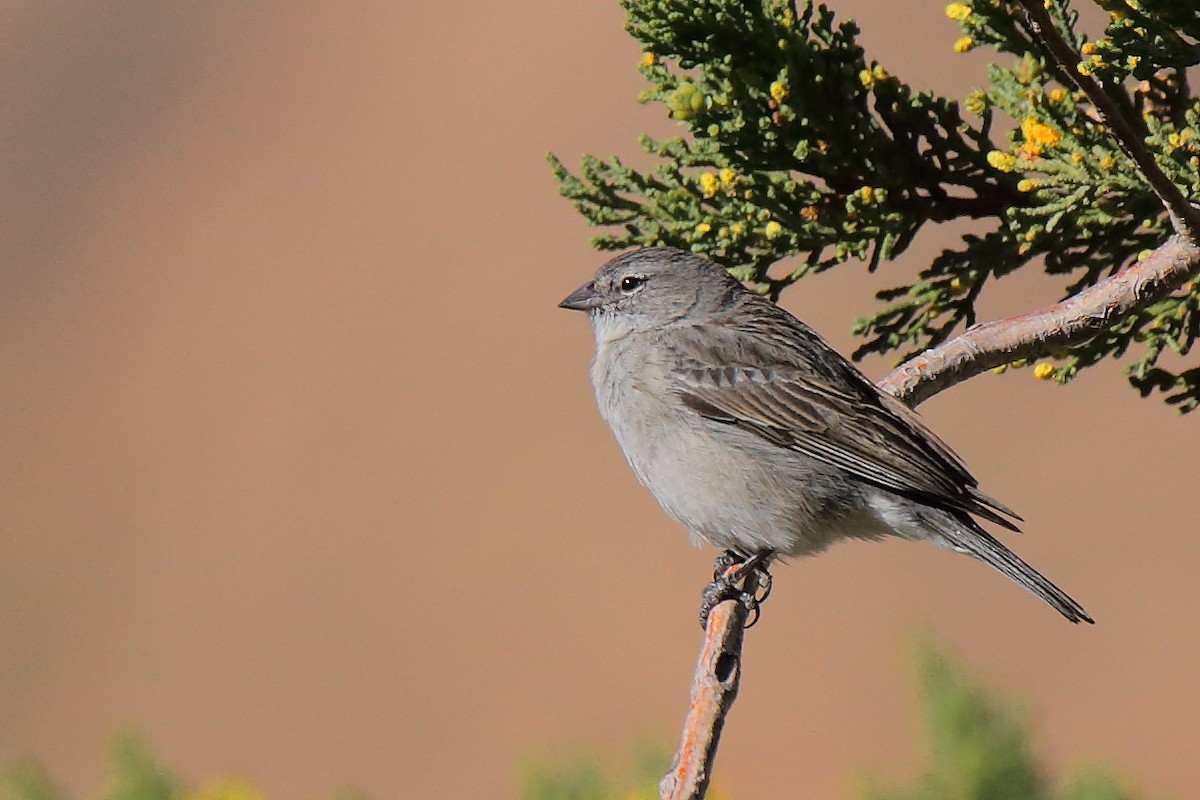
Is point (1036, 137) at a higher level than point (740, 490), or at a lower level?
higher

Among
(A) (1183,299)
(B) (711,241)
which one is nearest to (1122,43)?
(A) (1183,299)

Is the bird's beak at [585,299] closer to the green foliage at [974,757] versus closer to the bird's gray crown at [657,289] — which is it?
the bird's gray crown at [657,289]

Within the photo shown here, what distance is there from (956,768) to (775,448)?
3.82ft

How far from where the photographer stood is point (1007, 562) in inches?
155

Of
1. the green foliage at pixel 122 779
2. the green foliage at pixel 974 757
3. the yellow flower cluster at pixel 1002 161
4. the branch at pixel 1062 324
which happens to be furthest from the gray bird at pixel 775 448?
the green foliage at pixel 122 779

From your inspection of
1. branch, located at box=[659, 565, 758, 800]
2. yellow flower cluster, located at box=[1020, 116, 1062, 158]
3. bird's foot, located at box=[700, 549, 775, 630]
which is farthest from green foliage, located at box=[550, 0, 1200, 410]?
branch, located at box=[659, 565, 758, 800]

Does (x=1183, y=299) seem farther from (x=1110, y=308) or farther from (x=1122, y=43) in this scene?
(x=1122, y=43)

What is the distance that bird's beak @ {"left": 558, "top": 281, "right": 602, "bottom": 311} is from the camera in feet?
16.2

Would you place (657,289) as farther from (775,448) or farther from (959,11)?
(959,11)

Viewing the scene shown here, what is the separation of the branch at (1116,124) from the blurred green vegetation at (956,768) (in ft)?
5.43

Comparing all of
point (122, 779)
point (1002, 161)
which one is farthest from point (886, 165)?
point (122, 779)

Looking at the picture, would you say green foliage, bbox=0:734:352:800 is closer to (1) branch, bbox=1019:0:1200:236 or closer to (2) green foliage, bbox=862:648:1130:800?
(2) green foliage, bbox=862:648:1130:800

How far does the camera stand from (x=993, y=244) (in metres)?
4.24

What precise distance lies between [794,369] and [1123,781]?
70.8 inches
